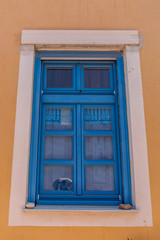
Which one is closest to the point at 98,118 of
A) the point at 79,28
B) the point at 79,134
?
the point at 79,134

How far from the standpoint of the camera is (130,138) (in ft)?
8.52

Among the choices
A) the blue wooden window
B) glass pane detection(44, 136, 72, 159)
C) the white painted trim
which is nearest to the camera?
the blue wooden window

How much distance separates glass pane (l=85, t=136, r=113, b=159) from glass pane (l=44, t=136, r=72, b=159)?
0.23m

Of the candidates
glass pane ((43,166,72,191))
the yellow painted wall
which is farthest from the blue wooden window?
the yellow painted wall

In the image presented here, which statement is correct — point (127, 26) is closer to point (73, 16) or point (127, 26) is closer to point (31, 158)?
point (73, 16)

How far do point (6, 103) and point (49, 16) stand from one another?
1352 millimetres

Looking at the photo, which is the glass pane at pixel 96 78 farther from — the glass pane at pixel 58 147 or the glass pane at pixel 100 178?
the glass pane at pixel 100 178

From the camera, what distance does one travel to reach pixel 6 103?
2.69 m

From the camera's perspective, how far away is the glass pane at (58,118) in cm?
282

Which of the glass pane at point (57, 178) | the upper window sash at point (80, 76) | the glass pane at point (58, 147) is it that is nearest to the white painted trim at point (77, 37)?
the upper window sash at point (80, 76)

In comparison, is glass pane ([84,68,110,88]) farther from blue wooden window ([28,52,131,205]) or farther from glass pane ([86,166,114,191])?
glass pane ([86,166,114,191])

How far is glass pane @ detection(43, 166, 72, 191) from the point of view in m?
2.63

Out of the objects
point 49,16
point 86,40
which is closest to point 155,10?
point 86,40

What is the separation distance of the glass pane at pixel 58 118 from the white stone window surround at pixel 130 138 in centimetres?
29
